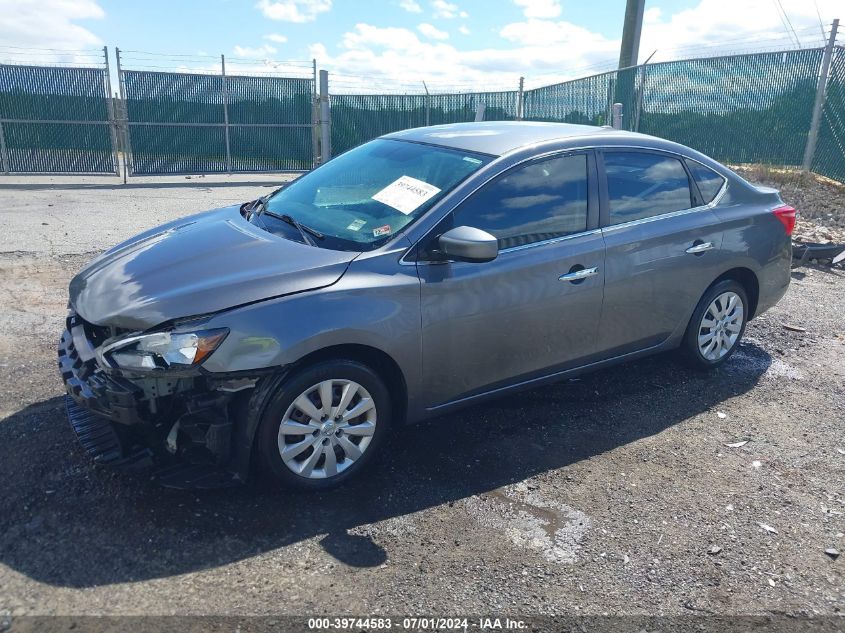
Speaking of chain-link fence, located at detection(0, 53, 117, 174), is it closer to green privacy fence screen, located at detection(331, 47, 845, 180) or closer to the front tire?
green privacy fence screen, located at detection(331, 47, 845, 180)

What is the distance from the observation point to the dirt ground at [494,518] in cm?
280

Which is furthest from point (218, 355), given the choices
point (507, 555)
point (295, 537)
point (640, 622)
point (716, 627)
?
point (716, 627)

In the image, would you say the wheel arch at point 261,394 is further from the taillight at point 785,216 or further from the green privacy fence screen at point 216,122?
the green privacy fence screen at point 216,122

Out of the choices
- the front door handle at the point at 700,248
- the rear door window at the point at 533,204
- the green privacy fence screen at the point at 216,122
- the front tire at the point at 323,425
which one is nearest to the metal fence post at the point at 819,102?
the front door handle at the point at 700,248

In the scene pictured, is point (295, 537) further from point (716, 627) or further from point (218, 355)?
point (716, 627)

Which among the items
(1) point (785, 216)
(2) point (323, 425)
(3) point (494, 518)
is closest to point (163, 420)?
(2) point (323, 425)

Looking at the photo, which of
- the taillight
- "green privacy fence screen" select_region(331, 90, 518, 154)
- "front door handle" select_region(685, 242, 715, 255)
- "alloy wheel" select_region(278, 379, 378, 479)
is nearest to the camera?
"alloy wheel" select_region(278, 379, 378, 479)

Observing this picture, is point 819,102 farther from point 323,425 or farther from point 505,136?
point 323,425

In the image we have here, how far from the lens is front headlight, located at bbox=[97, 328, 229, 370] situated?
3031mm

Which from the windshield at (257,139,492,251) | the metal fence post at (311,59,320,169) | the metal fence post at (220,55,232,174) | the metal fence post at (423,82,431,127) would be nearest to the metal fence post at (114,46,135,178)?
the metal fence post at (220,55,232,174)

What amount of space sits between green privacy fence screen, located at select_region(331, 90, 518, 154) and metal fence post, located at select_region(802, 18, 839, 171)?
8358mm

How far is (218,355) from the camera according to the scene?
305cm

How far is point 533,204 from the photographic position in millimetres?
4039

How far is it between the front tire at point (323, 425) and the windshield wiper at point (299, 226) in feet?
2.59
